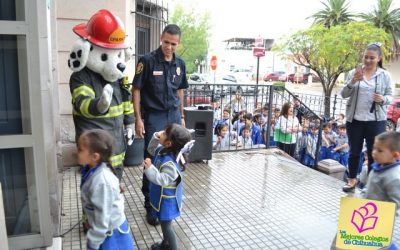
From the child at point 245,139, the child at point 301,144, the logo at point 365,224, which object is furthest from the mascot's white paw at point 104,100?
the child at point 301,144

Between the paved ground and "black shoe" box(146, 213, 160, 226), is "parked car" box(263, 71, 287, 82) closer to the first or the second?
the paved ground

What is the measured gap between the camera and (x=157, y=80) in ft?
12.3

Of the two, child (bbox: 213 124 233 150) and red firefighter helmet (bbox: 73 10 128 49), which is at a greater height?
red firefighter helmet (bbox: 73 10 128 49)

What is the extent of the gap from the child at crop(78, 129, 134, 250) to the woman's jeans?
339 cm

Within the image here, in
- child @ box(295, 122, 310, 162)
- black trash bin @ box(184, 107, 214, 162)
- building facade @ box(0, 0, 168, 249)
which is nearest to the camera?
building facade @ box(0, 0, 168, 249)

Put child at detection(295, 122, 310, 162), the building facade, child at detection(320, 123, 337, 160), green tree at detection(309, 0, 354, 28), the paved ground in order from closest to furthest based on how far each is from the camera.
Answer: the building facade → the paved ground → child at detection(295, 122, 310, 162) → child at detection(320, 123, 337, 160) → green tree at detection(309, 0, 354, 28)

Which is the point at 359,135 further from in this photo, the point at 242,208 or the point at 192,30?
the point at 192,30

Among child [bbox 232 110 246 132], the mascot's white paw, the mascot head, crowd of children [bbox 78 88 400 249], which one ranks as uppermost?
the mascot head

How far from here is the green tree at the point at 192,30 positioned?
34906 mm

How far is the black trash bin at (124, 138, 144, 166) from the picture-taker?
5656 mm

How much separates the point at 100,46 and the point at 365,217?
7.57 feet

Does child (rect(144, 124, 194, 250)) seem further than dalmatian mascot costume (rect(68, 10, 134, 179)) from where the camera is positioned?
No

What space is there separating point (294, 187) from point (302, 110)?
343cm

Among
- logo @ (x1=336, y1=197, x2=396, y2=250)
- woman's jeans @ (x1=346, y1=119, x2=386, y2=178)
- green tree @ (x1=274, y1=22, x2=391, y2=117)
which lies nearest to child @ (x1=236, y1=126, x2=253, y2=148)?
woman's jeans @ (x1=346, y1=119, x2=386, y2=178)
